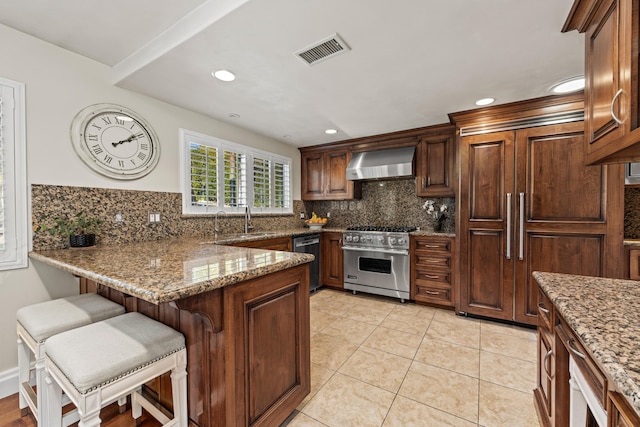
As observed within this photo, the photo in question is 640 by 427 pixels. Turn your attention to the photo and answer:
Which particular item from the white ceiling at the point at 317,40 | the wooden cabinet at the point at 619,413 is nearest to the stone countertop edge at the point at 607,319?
the wooden cabinet at the point at 619,413

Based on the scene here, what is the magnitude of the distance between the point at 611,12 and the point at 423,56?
100 centimetres

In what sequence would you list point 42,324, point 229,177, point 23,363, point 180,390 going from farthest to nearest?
1. point 229,177
2. point 23,363
3. point 42,324
4. point 180,390

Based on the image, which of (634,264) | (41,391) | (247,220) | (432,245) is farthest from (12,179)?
(634,264)

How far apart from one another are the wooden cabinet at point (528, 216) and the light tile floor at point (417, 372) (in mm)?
448

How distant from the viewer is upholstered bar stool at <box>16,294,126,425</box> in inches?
53.1

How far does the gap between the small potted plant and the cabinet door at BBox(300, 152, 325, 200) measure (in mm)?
2939

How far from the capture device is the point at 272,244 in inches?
127

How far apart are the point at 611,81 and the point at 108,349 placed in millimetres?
2273

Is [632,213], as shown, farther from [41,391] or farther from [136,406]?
Result: [41,391]

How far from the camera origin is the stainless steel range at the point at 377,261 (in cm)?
344

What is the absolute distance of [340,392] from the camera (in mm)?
1786

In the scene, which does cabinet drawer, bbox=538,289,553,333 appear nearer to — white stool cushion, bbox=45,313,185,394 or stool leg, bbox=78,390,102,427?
white stool cushion, bbox=45,313,185,394

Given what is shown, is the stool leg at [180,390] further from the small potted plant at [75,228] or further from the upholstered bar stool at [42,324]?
the small potted plant at [75,228]

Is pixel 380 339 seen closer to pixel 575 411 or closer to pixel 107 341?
pixel 575 411
